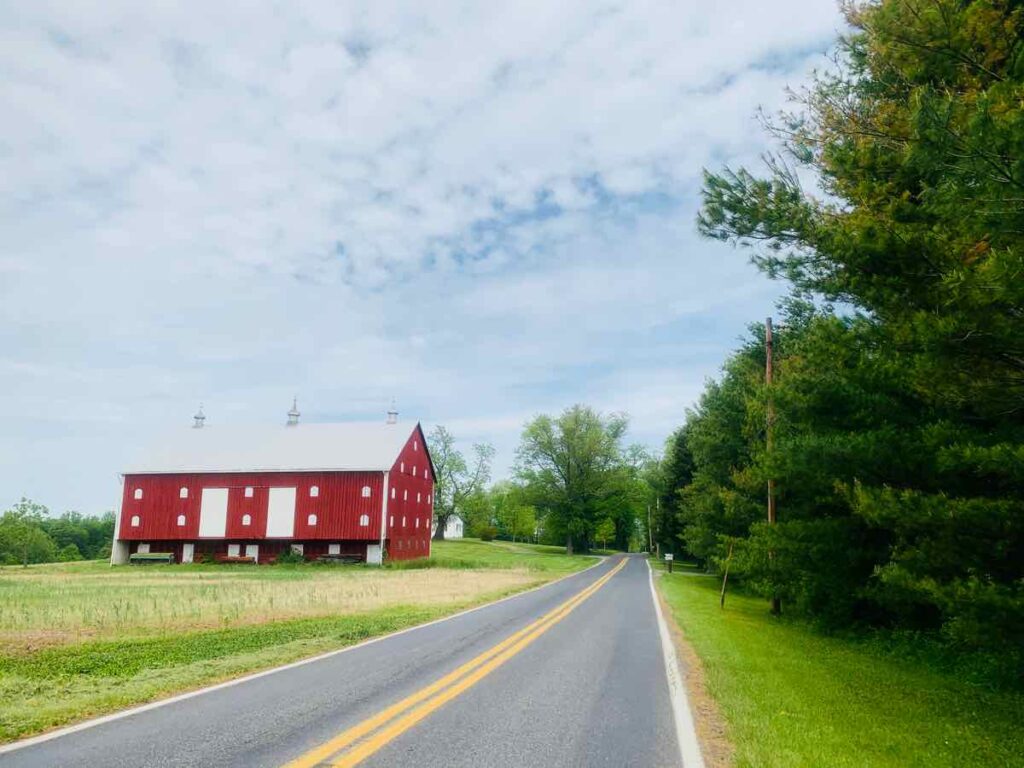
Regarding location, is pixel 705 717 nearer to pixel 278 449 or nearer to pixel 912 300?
pixel 912 300

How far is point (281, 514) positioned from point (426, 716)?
43.9 m

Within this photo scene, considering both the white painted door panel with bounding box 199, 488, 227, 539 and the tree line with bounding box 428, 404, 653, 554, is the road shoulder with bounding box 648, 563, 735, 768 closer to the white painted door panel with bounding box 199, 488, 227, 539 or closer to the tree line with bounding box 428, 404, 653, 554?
the white painted door panel with bounding box 199, 488, 227, 539

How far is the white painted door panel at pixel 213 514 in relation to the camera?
48.6 meters

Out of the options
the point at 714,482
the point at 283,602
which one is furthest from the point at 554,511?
the point at 283,602

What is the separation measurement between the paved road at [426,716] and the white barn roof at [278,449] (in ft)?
125

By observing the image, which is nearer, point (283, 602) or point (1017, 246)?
point (1017, 246)

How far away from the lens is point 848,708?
27.2 ft

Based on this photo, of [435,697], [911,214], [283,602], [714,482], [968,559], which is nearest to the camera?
[435,697]

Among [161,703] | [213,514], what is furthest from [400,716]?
[213,514]

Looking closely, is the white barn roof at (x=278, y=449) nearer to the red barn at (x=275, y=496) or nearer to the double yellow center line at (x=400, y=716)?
the red barn at (x=275, y=496)

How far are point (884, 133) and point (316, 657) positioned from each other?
12014mm

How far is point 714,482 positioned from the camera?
3114 centimetres

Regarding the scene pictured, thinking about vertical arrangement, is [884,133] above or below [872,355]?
above

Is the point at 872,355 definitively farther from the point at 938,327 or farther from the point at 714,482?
the point at 714,482
